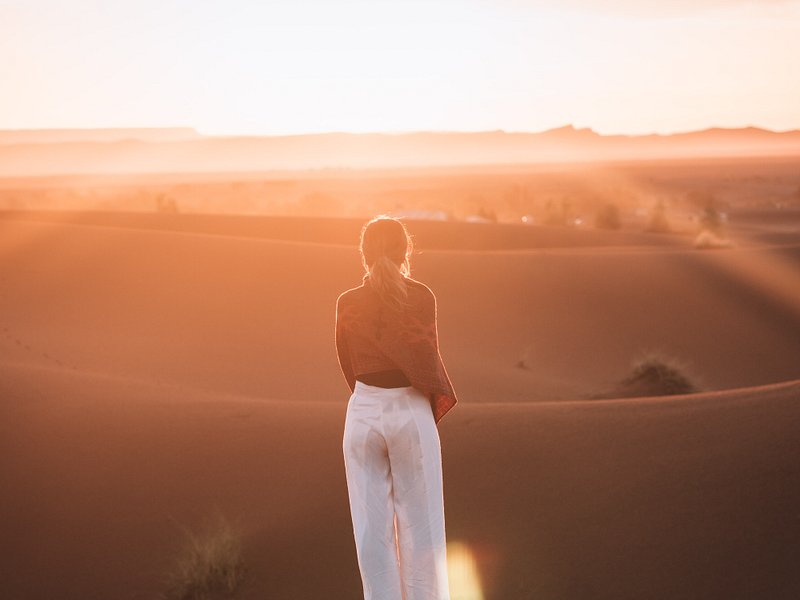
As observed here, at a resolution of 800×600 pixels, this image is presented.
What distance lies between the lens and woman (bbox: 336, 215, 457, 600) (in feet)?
14.5

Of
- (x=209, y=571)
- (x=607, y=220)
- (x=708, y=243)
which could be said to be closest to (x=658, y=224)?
(x=607, y=220)

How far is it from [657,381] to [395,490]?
11.2 meters

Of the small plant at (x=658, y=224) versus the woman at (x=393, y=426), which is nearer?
the woman at (x=393, y=426)

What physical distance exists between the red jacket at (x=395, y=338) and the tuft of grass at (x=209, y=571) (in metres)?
2.52

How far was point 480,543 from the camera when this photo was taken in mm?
6543

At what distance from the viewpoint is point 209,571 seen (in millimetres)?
6320

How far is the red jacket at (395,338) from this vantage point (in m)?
4.47

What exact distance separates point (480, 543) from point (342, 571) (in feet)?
3.35

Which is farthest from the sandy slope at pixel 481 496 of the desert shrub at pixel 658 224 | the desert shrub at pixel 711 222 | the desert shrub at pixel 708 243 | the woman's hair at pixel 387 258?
the desert shrub at pixel 658 224

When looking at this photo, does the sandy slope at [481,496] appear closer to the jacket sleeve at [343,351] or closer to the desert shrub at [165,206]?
the jacket sleeve at [343,351]

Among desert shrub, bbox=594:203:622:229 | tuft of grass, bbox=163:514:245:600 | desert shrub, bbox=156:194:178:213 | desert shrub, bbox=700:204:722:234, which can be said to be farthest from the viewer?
desert shrub, bbox=594:203:622:229

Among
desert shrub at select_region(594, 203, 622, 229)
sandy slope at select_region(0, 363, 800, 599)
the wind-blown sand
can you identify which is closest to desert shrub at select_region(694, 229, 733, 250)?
desert shrub at select_region(594, 203, 622, 229)

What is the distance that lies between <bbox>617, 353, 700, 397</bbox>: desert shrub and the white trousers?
10.6 m

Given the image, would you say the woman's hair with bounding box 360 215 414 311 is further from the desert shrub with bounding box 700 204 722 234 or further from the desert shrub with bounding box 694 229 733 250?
the desert shrub with bounding box 700 204 722 234
